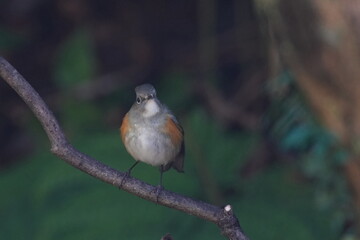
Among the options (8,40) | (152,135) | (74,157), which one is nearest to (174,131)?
(152,135)

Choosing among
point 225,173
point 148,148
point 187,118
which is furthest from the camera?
point 187,118

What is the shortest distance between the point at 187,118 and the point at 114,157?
0.66m

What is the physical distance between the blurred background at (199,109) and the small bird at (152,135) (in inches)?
54.5

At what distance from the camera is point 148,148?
3.27m

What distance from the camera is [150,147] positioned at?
3.27 meters

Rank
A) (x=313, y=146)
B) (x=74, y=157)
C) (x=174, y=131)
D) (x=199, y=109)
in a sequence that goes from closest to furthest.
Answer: (x=74, y=157)
(x=174, y=131)
(x=313, y=146)
(x=199, y=109)

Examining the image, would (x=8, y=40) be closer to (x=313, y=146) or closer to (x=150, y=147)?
(x=313, y=146)

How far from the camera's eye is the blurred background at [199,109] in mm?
4641

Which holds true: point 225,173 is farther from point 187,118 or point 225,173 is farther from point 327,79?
point 327,79

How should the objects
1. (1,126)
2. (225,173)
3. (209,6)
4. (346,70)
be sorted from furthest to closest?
(1,126) < (209,6) < (225,173) < (346,70)

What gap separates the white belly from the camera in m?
3.26

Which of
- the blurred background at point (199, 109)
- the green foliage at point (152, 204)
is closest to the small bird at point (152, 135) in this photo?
the blurred background at point (199, 109)

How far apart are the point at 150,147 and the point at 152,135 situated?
66 millimetres

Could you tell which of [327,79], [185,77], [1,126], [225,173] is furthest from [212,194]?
[1,126]
